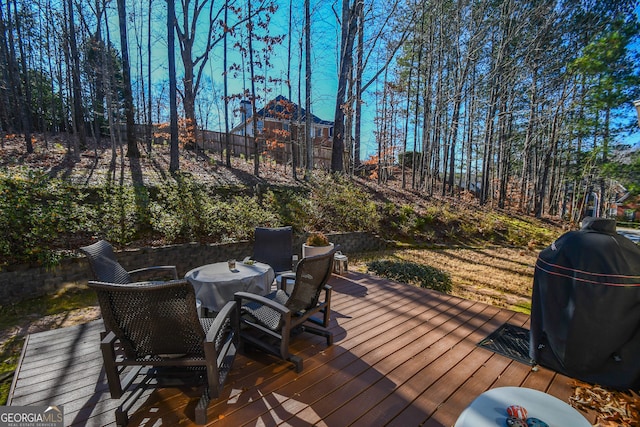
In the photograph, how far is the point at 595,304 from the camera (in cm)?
186

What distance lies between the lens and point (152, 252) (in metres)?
4.85

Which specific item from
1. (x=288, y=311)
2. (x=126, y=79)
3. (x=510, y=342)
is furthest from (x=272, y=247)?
(x=126, y=79)

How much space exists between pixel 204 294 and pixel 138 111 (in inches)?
643

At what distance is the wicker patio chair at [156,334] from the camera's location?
1.54 m

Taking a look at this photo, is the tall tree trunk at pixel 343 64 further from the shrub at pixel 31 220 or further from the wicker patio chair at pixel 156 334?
the wicker patio chair at pixel 156 334

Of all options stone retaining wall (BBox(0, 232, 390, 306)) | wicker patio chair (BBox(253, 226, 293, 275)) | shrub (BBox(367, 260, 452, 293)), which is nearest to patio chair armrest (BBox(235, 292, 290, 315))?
wicker patio chair (BBox(253, 226, 293, 275))

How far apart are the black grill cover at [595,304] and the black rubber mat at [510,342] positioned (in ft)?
1.28

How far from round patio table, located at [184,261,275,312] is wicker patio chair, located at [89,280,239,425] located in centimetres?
94

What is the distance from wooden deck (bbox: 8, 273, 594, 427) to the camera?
179 centimetres

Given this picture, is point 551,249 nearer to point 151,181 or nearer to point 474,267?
point 474,267

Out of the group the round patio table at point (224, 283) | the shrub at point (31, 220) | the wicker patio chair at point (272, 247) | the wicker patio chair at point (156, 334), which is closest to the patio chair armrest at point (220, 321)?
the wicker patio chair at point (156, 334)

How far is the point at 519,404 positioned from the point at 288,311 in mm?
1390

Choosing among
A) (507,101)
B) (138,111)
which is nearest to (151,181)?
(138,111)

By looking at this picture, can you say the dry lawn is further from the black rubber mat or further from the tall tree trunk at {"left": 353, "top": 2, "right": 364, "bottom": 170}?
the tall tree trunk at {"left": 353, "top": 2, "right": 364, "bottom": 170}
